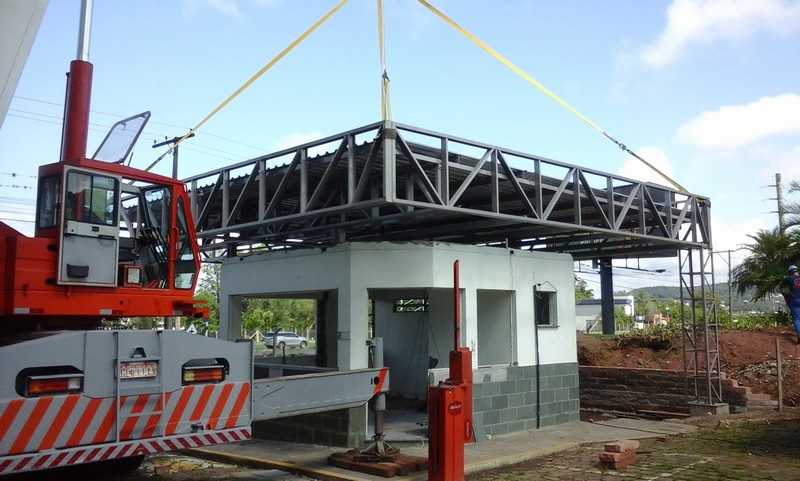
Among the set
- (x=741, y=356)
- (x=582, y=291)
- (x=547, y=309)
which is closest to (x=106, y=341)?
(x=547, y=309)

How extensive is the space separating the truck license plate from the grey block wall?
6.86 metres

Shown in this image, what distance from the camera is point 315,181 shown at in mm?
12578

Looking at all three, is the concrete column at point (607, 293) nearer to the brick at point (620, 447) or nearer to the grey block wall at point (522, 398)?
the grey block wall at point (522, 398)

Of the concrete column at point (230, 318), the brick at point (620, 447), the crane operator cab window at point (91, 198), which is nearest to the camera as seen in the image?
the crane operator cab window at point (91, 198)

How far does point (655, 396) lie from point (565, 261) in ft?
18.6

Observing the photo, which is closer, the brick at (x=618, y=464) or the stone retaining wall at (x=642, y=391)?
the brick at (x=618, y=464)

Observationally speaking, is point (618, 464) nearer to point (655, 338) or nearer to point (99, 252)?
point (99, 252)

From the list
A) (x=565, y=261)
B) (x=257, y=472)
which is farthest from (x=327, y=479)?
(x=565, y=261)

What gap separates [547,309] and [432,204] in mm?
5613

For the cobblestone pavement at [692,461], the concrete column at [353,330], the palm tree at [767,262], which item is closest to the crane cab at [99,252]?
the concrete column at [353,330]

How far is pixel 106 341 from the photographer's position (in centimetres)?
640

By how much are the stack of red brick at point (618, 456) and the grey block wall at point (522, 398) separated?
9.24 ft

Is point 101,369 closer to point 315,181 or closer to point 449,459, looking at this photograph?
point 449,459

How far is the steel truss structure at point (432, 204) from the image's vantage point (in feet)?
33.6
